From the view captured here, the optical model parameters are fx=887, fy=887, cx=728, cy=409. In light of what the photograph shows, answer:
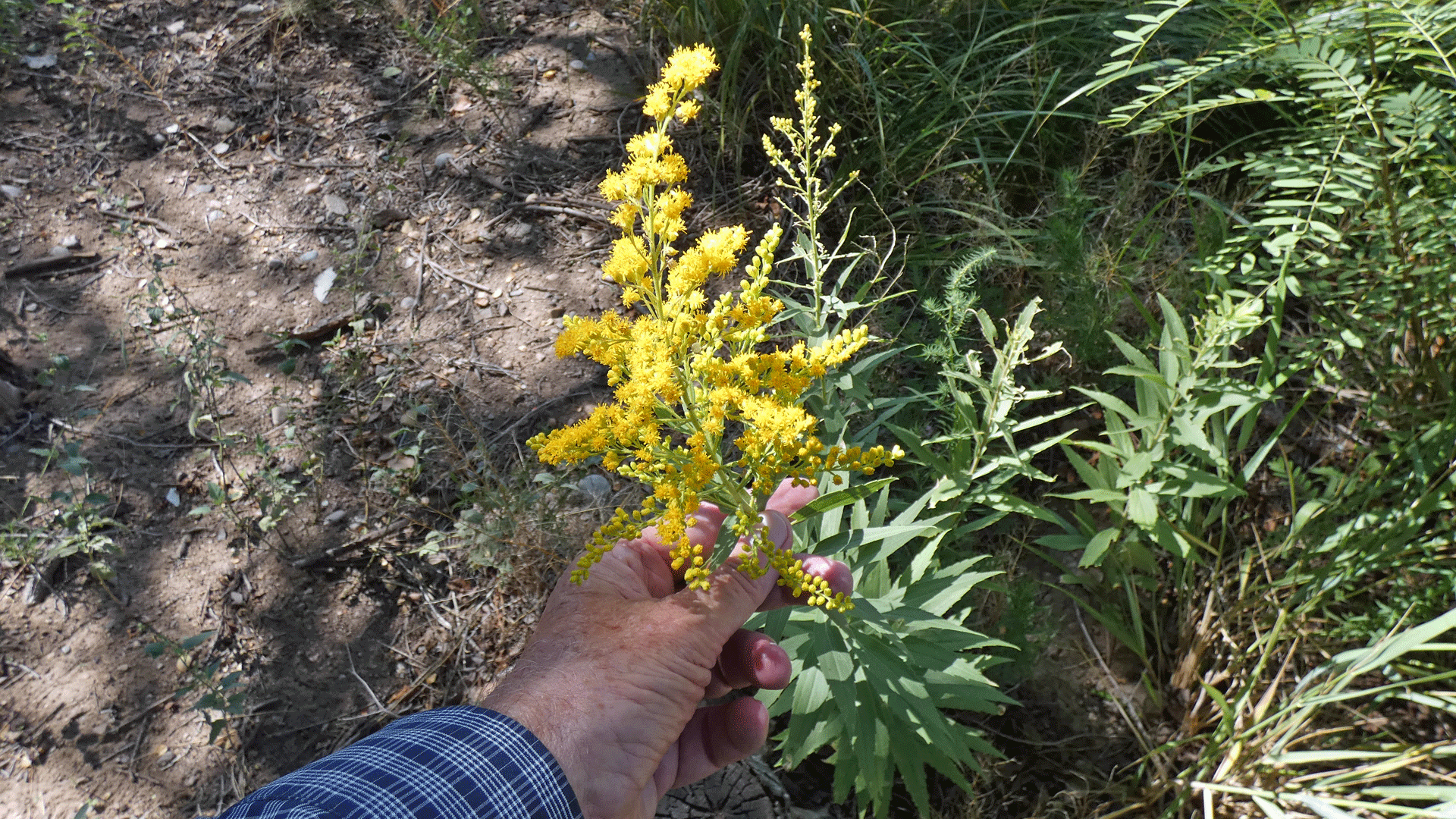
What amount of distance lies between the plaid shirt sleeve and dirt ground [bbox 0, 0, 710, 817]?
129 centimetres

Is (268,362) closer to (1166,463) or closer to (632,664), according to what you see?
(632,664)

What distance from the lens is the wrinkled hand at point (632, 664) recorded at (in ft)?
5.99

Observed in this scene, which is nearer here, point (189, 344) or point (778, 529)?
point (778, 529)

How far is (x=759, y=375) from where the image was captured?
180 cm

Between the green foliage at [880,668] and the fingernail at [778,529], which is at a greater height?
the fingernail at [778,529]

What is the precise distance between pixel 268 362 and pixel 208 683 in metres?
1.41

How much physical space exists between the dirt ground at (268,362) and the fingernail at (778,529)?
1.27 meters

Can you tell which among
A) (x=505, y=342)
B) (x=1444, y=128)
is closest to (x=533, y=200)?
(x=505, y=342)

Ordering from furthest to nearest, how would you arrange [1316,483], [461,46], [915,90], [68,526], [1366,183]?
[461,46], [915,90], [68,526], [1316,483], [1366,183]

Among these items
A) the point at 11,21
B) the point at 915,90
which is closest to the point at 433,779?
the point at 915,90

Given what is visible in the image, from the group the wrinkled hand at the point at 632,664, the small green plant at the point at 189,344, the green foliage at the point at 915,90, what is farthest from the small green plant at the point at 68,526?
the green foliage at the point at 915,90

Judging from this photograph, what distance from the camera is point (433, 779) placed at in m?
1.65

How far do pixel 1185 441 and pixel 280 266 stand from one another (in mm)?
3682

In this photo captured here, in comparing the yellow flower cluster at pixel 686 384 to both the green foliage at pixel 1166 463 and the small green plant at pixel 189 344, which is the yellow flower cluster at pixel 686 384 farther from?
the small green plant at pixel 189 344
